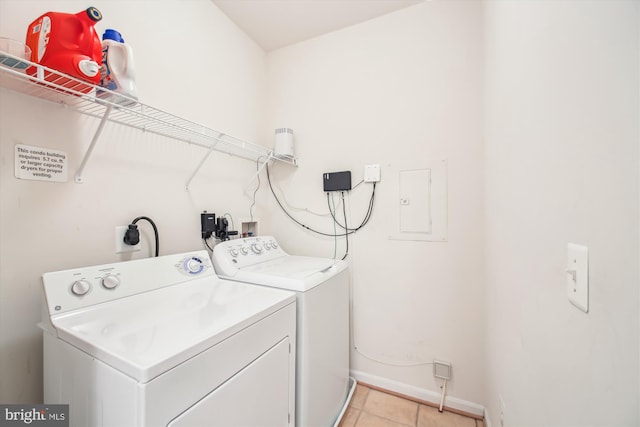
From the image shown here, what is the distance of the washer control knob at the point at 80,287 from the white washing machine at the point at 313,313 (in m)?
0.61

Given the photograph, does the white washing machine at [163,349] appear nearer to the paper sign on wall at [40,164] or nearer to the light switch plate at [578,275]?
the paper sign on wall at [40,164]

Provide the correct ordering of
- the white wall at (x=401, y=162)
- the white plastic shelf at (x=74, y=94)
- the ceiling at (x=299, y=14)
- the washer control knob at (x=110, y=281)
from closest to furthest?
1. the white plastic shelf at (x=74, y=94)
2. the washer control knob at (x=110, y=281)
3. the white wall at (x=401, y=162)
4. the ceiling at (x=299, y=14)

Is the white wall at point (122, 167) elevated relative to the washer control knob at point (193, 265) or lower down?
elevated

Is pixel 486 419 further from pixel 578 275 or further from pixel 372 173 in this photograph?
pixel 372 173

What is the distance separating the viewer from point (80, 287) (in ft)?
3.20

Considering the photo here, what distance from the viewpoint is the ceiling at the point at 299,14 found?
70.9 inches

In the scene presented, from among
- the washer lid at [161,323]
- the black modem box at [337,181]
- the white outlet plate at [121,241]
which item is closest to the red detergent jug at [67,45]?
the white outlet plate at [121,241]

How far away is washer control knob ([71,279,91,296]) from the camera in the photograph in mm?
962

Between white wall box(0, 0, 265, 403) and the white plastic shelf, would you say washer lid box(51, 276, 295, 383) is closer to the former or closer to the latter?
white wall box(0, 0, 265, 403)

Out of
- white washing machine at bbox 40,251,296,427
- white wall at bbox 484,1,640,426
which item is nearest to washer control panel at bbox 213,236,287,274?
white washing machine at bbox 40,251,296,427

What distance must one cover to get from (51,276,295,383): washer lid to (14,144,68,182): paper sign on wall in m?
0.56

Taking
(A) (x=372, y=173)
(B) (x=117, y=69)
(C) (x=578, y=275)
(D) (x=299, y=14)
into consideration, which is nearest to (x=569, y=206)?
(C) (x=578, y=275)

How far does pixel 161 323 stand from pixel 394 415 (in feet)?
5.16

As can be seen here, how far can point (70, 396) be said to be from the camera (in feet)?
2.61
